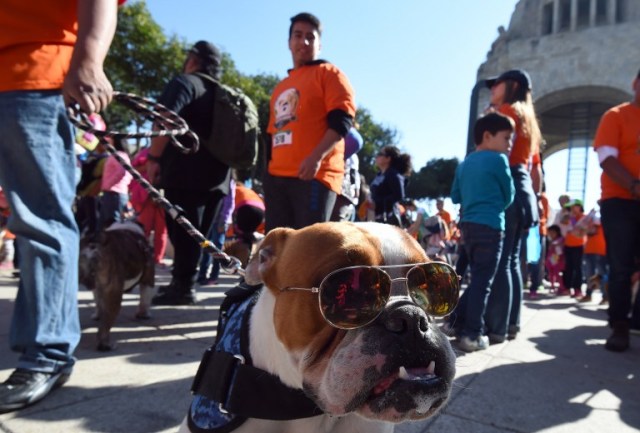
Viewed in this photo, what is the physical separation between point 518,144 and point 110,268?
140 inches

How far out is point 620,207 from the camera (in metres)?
3.85

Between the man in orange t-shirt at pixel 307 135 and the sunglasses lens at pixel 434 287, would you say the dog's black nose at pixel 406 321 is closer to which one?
the sunglasses lens at pixel 434 287

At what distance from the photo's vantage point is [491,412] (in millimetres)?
2312

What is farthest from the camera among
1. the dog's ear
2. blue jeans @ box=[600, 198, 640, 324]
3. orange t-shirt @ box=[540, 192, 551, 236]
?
orange t-shirt @ box=[540, 192, 551, 236]

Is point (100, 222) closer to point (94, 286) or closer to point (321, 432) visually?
point (94, 286)

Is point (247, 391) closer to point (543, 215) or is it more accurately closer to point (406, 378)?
point (406, 378)

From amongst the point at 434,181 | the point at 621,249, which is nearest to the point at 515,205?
the point at 621,249

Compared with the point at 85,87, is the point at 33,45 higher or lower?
higher

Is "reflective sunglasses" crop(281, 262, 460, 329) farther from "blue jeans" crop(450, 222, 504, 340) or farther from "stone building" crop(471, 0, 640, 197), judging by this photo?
"stone building" crop(471, 0, 640, 197)

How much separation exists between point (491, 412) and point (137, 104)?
247cm

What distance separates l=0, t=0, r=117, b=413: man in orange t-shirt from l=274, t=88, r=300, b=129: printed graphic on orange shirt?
1.47m

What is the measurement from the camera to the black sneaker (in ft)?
6.21

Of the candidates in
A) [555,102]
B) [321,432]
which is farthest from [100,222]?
[555,102]

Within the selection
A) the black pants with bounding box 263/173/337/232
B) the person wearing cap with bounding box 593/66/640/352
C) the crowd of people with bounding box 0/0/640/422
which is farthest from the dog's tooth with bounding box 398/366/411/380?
the person wearing cap with bounding box 593/66/640/352
